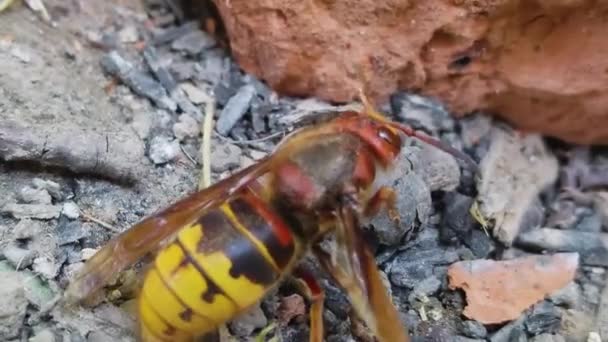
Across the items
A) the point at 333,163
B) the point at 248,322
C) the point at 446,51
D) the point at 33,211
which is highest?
the point at 446,51

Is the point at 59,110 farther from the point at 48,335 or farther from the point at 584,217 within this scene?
the point at 584,217

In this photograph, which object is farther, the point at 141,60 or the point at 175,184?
the point at 141,60

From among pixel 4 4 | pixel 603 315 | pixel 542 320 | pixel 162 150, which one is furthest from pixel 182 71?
pixel 603 315

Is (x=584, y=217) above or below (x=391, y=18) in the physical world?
below

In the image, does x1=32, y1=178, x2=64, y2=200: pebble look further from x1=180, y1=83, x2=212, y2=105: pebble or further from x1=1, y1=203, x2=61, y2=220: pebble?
x1=180, y1=83, x2=212, y2=105: pebble

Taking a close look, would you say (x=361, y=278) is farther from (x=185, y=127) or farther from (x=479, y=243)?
(x=185, y=127)

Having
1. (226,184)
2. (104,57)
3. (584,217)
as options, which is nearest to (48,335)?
(226,184)

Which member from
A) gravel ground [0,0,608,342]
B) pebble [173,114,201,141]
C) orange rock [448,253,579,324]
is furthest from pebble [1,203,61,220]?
orange rock [448,253,579,324]
